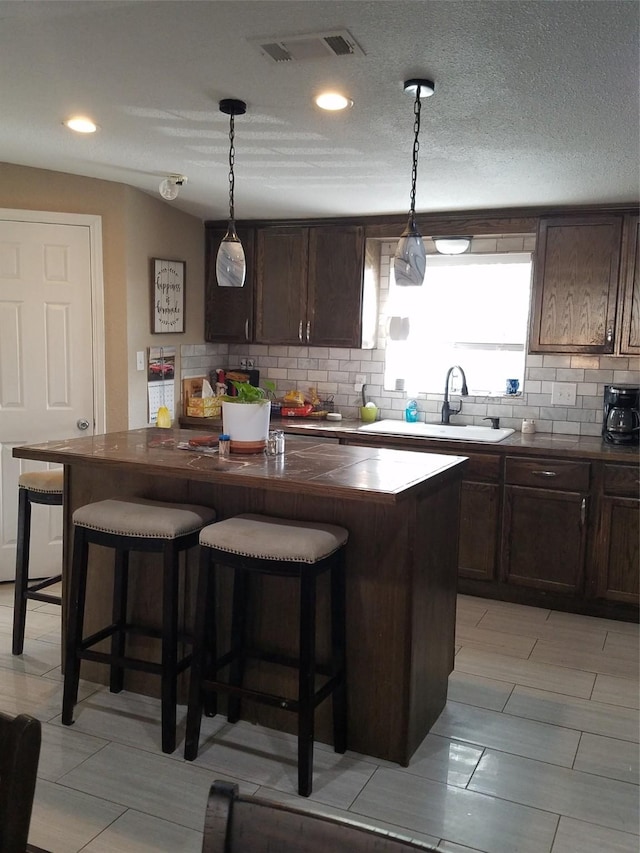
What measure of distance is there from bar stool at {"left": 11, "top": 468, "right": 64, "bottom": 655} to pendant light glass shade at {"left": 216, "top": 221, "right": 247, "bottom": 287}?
4.05 ft

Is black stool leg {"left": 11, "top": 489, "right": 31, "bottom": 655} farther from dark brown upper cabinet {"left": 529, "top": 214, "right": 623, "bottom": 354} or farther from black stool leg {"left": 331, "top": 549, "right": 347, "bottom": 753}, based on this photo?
dark brown upper cabinet {"left": 529, "top": 214, "right": 623, "bottom": 354}

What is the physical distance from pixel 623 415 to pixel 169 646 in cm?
294

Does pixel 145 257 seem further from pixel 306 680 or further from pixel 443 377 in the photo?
pixel 306 680

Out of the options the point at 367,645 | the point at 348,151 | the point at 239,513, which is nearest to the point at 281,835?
the point at 367,645

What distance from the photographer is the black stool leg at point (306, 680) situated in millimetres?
2406

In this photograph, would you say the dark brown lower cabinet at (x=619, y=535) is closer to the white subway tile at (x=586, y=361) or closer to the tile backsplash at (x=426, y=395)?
the tile backsplash at (x=426, y=395)

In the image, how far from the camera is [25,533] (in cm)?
342

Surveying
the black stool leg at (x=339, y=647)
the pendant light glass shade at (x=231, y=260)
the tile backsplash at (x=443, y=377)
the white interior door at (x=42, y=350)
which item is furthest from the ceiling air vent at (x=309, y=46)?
the tile backsplash at (x=443, y=377)

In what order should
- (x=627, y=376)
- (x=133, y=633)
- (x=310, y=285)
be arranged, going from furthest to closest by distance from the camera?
(x=310, y=285), (x=627, y=376), (x=133, y=633)

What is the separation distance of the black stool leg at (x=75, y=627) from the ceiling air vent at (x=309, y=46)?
1795mm

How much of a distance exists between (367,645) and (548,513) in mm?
1851

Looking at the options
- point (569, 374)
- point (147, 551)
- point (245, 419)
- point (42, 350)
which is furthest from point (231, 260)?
point (569, 374)

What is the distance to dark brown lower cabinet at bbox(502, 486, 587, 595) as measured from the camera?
161 inches

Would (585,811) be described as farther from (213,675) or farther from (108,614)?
(108,614)
